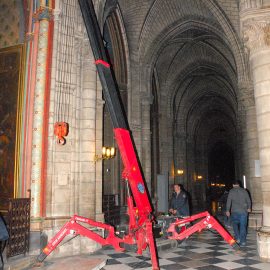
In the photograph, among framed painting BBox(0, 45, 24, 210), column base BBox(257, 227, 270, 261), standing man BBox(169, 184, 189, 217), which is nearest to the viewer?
column base BBox(257, 227, 270, 261)

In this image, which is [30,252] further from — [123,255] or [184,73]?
[184,73]

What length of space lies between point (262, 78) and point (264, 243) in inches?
147

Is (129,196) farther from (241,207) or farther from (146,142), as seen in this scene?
(146,142)

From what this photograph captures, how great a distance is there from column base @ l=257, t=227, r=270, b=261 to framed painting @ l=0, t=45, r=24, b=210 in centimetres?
630

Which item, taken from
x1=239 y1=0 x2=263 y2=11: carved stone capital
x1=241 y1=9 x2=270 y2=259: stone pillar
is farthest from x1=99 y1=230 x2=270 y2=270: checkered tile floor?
x1=239 y1=0 x2=263 y2=11: carved stone capital

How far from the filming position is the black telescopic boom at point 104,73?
7250 mm

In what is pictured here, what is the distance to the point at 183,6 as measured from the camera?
16891mm

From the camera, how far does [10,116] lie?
9367 mm

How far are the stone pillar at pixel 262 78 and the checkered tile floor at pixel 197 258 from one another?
0.63 m

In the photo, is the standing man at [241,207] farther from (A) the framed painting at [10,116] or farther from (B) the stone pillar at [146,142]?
(B) the stone pillar at [146,142]

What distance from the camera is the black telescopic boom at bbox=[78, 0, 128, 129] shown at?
725 cm

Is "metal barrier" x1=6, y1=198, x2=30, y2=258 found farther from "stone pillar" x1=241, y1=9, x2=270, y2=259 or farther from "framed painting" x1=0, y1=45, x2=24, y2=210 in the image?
"stone pillar" x1=241, y1=9, x2=270, y2=259

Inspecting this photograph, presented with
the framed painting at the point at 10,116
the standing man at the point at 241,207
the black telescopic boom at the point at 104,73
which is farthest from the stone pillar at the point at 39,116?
the standing man at the point at 241,207

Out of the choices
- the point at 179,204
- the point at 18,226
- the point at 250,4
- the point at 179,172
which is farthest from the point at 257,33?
the point at 179,172
